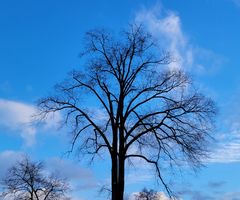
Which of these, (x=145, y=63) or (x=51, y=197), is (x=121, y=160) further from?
(x=51, y=197)

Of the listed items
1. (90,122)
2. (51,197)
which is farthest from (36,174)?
(90,122)

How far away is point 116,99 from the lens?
93.6 ft

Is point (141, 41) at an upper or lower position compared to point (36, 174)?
lower

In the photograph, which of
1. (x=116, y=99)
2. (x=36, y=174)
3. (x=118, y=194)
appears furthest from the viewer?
(x=36, y=174)

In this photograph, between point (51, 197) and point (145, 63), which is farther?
point (51, 197)

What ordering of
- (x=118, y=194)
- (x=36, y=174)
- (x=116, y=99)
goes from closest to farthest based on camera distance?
(x=118, y=194) → (x=116, y=99) → (x=36, y=174)

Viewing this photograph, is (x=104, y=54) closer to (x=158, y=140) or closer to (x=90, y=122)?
(x=90, y=122)

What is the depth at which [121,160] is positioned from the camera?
2736cm

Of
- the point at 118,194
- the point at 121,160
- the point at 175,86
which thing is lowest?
the point at 118,194

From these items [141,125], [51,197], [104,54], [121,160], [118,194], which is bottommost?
[118,194]

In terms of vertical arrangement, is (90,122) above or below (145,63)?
below

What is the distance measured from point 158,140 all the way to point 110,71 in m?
5.00

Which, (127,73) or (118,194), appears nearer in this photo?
(118,194)

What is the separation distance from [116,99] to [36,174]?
26.8 m
